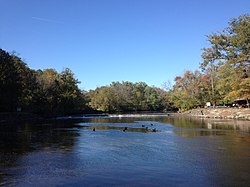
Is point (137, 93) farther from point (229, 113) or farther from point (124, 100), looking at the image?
point (229, 113)

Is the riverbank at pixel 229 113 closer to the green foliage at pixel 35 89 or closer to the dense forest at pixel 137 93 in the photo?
the dense forest at pixel 137 93

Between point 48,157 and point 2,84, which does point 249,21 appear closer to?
point 48,157

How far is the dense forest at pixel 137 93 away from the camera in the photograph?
37.1 m

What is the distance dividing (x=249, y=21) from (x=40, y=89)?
4538 centimetres

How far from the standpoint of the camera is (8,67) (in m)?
44.4

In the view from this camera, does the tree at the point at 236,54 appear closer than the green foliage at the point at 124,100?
Yes

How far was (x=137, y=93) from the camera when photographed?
105 m

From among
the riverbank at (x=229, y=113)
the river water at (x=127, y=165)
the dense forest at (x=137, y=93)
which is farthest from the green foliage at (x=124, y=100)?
the river water at (x=127, y=165)

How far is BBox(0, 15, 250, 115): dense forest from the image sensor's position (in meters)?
37.1

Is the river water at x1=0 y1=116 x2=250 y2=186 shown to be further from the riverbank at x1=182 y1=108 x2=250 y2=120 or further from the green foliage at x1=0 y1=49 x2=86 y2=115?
the green foliage at x1=0 y1=49 x2=86 y2=115

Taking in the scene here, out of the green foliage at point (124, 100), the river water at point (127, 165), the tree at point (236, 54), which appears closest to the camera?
the river water at point (127, 165)

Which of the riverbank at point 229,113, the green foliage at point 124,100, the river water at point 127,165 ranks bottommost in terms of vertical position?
the river water at point 127,165

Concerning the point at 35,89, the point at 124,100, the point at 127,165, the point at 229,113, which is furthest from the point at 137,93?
the point at 127,165

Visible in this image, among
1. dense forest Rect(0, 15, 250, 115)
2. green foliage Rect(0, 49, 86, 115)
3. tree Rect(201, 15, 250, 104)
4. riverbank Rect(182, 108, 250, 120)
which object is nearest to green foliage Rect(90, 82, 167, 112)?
dense forest Rect(0, 15, 250, 115)
